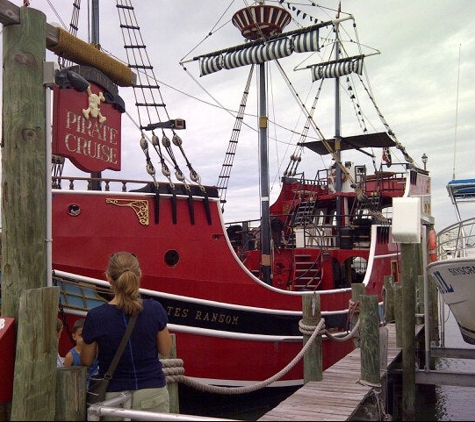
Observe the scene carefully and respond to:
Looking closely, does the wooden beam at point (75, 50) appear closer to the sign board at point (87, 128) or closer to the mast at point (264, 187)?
the sign board at point (87, 128)

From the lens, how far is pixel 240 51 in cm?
1330

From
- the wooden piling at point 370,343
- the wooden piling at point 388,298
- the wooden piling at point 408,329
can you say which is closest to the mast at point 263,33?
the wooden piling at point 388,298

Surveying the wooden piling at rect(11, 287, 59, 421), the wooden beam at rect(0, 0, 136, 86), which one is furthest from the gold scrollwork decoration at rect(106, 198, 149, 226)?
the wooden piling at rect(11, 287, 59, 421)

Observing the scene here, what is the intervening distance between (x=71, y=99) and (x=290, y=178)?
12131 millimetres

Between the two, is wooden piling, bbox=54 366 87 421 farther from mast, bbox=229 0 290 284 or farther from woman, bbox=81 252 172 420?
mast, bbox=229 0 290 284

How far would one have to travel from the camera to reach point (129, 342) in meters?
2.95

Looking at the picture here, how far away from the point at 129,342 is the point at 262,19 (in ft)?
35.9

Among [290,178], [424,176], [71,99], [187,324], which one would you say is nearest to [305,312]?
[187,324]

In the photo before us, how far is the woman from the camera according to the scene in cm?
292

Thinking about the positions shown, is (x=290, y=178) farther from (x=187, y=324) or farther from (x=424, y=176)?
(x=187, y=324)

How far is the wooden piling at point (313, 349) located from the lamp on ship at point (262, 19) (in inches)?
332

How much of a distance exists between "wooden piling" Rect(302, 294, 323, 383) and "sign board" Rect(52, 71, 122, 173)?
2513 millimetres

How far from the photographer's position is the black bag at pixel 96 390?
3.01 metres

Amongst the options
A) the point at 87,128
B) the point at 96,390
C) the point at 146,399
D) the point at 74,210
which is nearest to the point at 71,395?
the point at 96,390
